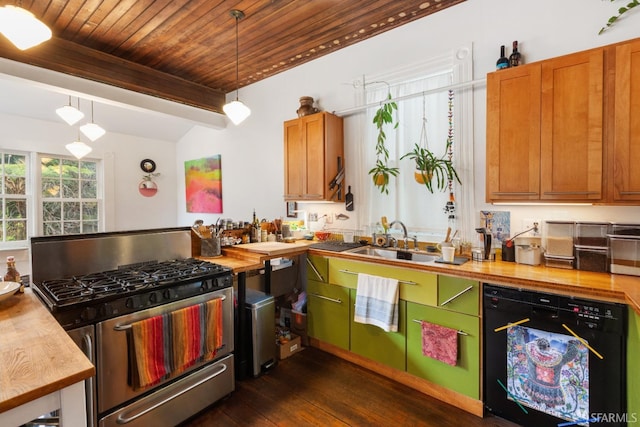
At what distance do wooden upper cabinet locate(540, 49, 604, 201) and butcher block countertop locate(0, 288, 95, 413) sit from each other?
249cm

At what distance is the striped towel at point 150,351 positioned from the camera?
1652mm

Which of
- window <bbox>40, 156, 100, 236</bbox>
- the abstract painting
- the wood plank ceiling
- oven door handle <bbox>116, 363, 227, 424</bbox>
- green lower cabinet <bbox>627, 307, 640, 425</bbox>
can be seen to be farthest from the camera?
the abstract painting

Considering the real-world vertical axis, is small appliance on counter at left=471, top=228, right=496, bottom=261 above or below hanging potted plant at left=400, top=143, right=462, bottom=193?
below

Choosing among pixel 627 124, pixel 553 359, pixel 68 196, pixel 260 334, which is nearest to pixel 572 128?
pixel 627 124

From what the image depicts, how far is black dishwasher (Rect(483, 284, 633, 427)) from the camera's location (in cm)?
154

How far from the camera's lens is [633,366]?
1.47m

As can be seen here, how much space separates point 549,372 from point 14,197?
601 centimetres

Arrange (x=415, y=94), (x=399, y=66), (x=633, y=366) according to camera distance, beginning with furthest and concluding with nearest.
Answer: (x=399, y=66) → (x=415, y=94) → (x=633, y=366)

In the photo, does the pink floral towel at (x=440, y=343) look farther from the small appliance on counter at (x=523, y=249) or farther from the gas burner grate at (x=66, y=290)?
the gas burner grate at (x=66, y=290)

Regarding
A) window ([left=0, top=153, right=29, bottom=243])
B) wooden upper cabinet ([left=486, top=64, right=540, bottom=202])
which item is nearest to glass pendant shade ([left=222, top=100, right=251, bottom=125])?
wooden upper cabinet ([left=486, top=64, right=540, bottom=202])

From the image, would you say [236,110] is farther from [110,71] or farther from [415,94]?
[110,71]

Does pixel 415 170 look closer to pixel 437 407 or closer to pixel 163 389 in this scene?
pixel 437 407

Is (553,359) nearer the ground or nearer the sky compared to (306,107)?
nearer the ground

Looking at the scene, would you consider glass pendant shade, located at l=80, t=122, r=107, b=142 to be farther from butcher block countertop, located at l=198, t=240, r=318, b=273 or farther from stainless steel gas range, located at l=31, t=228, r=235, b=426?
butcher block countertop, located at l=198, t=240, r=318, b=273
